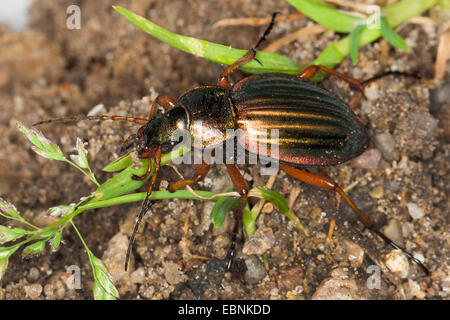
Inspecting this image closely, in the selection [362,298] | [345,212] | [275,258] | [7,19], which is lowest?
[362,298]

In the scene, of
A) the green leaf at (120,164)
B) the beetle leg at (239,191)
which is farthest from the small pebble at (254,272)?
the green leaf at (120,164)

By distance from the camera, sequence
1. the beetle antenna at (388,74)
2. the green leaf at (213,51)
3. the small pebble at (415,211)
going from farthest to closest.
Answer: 1. the beetle antenna at (388,74)
2. the small pebble at (415,211)
3. the green leaf at (213,51)

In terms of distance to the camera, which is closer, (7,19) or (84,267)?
(84,267)

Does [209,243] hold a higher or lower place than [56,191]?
lower

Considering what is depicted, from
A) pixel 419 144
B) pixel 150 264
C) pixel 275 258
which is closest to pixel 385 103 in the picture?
pixel 419 144

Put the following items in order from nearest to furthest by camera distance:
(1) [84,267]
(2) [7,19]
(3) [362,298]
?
(3) [362,298]
(1) [84,267]
(2) [7,19]

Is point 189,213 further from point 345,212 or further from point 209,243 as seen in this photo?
point 345,212

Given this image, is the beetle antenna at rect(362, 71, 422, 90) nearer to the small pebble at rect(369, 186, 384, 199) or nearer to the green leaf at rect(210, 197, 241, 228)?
the small pebble at rect(369, 186, 384, 199)

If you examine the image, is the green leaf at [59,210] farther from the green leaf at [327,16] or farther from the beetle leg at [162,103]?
the green leaf at [327,16]
